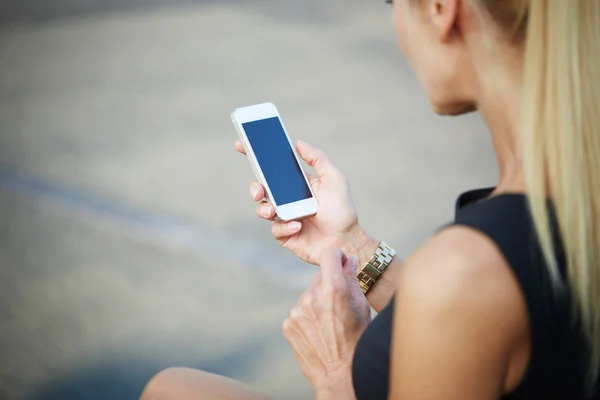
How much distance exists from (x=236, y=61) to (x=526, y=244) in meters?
1.95

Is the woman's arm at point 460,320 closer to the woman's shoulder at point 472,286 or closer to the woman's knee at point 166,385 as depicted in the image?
the woman's shoulder at point 472,286

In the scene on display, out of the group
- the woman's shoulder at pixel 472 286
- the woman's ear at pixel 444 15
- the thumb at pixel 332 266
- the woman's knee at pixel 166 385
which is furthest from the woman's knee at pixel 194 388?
the woman's ear at pixel 444 15

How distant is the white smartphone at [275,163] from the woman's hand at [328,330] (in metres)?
0.23

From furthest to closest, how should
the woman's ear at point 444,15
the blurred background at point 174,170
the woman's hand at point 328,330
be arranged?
the blurred background at point 174,170 → the woman's hand at point 328,330 → the woman's ear at point 444,15

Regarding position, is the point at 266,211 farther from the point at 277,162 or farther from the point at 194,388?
the point at 194,388

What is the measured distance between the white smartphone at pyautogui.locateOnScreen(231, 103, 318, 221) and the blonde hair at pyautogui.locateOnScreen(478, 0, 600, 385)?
0.55 metres

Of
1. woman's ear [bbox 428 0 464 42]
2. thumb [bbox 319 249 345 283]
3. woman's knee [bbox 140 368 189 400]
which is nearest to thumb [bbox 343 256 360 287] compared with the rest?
thumb [bbox 319 249 345 283]

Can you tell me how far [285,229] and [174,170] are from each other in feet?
3.39

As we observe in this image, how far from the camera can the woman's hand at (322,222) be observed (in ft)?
4.07

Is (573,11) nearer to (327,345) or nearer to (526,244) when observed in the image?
(526,244)

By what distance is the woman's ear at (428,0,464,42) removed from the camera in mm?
798

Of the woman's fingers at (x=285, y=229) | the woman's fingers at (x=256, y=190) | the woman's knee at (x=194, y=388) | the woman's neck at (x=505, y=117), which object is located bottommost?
the woman's knee at (x=194, y=388)

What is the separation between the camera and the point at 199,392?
105 centimetres

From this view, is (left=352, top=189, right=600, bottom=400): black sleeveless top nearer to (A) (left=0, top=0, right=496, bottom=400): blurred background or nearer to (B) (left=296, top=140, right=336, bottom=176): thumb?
(B) (left=296, top=140, right=336, bottom=176): thumb
